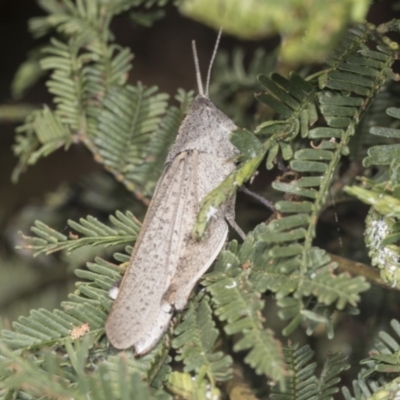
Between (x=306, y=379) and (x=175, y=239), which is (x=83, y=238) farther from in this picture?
(x=306, y=379)

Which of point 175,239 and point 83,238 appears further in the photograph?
point 175,239

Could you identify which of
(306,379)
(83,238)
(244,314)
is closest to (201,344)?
(244,314)

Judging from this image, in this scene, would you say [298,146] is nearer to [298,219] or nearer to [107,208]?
[298,219]

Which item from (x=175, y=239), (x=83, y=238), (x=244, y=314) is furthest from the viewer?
(x=175, y=239)

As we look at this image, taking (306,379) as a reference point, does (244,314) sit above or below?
above

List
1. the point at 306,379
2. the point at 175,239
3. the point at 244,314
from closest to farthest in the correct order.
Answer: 1. the point at 244,314
2. the point at 306,379
3. the point at 175,239

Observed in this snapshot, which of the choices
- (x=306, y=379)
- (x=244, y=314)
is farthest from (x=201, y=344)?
(x=306, y=379)

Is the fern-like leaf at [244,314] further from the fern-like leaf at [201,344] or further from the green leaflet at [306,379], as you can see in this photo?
the green leaflet at [306,379]

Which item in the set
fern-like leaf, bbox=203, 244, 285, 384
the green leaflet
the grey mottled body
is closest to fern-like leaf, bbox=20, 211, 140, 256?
the grey mottled body

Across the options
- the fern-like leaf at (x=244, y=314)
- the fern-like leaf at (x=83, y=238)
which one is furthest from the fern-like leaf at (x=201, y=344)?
the fern-like leaf at (x=83, y=238)
